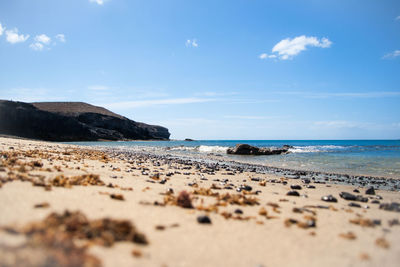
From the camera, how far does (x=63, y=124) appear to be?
307 ft

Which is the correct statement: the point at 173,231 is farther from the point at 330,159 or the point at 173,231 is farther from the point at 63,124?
the point at 63,124

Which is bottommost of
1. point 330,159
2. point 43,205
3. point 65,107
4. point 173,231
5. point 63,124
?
point 330,159

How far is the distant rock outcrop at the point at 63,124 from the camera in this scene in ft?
263

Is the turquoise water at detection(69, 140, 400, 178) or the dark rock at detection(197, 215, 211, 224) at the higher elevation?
the dark rock at detection(197, 215, 211, 224)

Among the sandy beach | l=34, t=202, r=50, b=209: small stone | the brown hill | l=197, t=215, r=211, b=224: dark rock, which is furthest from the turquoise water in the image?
the brown hill

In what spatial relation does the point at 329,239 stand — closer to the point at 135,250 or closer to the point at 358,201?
the point at 135,250

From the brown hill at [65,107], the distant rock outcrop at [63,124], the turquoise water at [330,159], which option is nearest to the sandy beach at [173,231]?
the turquoise water at [330,159]

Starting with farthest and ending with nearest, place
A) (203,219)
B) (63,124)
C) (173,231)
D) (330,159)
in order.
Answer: (63,124)
(330,159)
(203,219)
(173,231)

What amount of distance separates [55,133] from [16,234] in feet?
335

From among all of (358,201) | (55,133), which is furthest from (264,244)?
(55,133)

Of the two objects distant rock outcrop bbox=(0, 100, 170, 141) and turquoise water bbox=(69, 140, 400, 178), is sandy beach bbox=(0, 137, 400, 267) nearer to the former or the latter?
turquoise water bbox=(69, 140, 400, 178)

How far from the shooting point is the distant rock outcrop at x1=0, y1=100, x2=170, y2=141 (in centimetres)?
8012

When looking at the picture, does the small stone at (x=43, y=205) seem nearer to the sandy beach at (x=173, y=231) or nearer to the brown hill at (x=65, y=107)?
the sandy beach at (x=173, y=231)

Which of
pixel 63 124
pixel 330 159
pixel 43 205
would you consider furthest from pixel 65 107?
pixel 43 205
